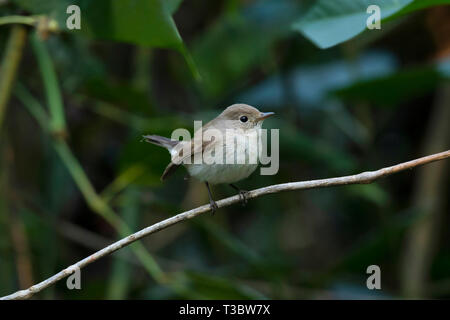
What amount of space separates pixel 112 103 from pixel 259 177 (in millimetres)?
1025

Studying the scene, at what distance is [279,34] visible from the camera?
12.1 ft

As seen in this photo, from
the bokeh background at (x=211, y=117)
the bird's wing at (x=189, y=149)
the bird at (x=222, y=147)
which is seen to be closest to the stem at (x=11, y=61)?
the bokeh background at (x=211, y=117)

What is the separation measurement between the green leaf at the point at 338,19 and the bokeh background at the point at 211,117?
0.04 feet

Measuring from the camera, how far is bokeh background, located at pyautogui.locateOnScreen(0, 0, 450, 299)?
278cm

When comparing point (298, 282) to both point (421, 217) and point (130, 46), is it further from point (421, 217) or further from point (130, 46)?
point (130, 46)

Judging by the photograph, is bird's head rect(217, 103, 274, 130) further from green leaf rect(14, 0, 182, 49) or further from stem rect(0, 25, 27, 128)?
stem rect(0, 25, 27, 128)

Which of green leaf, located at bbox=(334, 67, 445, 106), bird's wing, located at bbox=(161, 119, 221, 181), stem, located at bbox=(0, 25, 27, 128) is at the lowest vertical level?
bird's wing, located at bbox=(161, 119, 221, 181)

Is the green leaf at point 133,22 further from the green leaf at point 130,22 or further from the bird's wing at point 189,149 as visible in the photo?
the bird's wing at point 189,149

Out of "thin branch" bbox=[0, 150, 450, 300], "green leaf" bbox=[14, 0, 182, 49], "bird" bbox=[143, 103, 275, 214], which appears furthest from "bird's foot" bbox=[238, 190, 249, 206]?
"green leaf" bbox=[14, 0, 182, 49]

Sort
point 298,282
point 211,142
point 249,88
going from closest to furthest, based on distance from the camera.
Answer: point 211,142 < point 298,282 < point 249,88

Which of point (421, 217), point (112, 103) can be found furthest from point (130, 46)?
point (421, 217)

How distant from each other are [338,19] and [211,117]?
1.21 metres

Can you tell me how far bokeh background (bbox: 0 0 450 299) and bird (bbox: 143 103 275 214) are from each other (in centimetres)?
10

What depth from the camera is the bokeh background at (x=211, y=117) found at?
2779 millimetres
